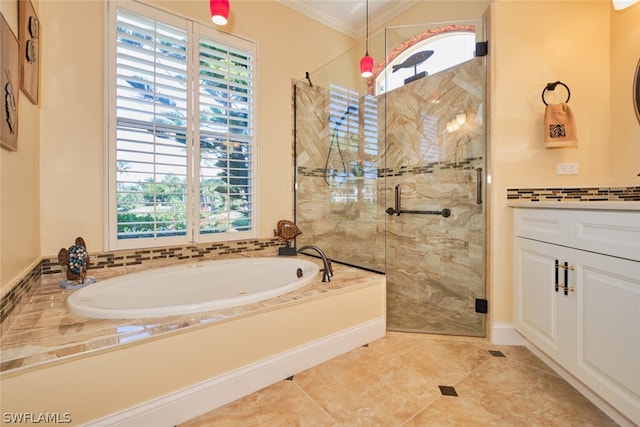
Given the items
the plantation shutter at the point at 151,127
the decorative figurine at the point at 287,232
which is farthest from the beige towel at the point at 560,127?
the plantation shutter at the point at 151,127

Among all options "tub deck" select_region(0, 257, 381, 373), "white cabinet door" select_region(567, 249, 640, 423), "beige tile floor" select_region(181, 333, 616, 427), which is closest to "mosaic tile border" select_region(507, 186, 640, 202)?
"white cabinet door" select_region(567, 249, 640, 423)

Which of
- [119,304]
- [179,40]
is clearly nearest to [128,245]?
[119,304]

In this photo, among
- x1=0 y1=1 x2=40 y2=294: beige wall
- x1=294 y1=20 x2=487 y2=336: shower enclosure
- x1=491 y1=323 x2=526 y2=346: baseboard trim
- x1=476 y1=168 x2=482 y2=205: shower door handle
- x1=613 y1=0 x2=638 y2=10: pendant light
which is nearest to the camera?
x1=0 y1=1 x2=40 y2=294: beige wall

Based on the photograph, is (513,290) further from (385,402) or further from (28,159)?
(28,159)

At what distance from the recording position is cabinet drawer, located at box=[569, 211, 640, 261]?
1.10 m

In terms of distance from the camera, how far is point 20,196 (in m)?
1.44

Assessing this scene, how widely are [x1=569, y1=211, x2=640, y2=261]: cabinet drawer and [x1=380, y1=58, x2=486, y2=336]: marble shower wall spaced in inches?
28.3

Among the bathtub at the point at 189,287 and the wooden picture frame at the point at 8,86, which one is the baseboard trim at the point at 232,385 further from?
the wooden picture frame at the point at 8,86

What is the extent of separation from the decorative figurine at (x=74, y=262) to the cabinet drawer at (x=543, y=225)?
2841mm

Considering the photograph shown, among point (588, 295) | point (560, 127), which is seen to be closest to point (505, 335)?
point (588, 295)

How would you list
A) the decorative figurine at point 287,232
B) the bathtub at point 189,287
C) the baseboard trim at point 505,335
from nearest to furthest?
1. the bathtub at point 189,287
2. the baseboard trim at point 505,335
3. the decorative figurine at point 287,232

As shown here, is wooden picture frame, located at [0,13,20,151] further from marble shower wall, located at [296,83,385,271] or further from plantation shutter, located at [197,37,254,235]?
marble shower wall, located at [296,83,385,271]

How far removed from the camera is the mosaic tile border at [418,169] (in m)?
2.26

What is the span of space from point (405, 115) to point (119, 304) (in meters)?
2.82
